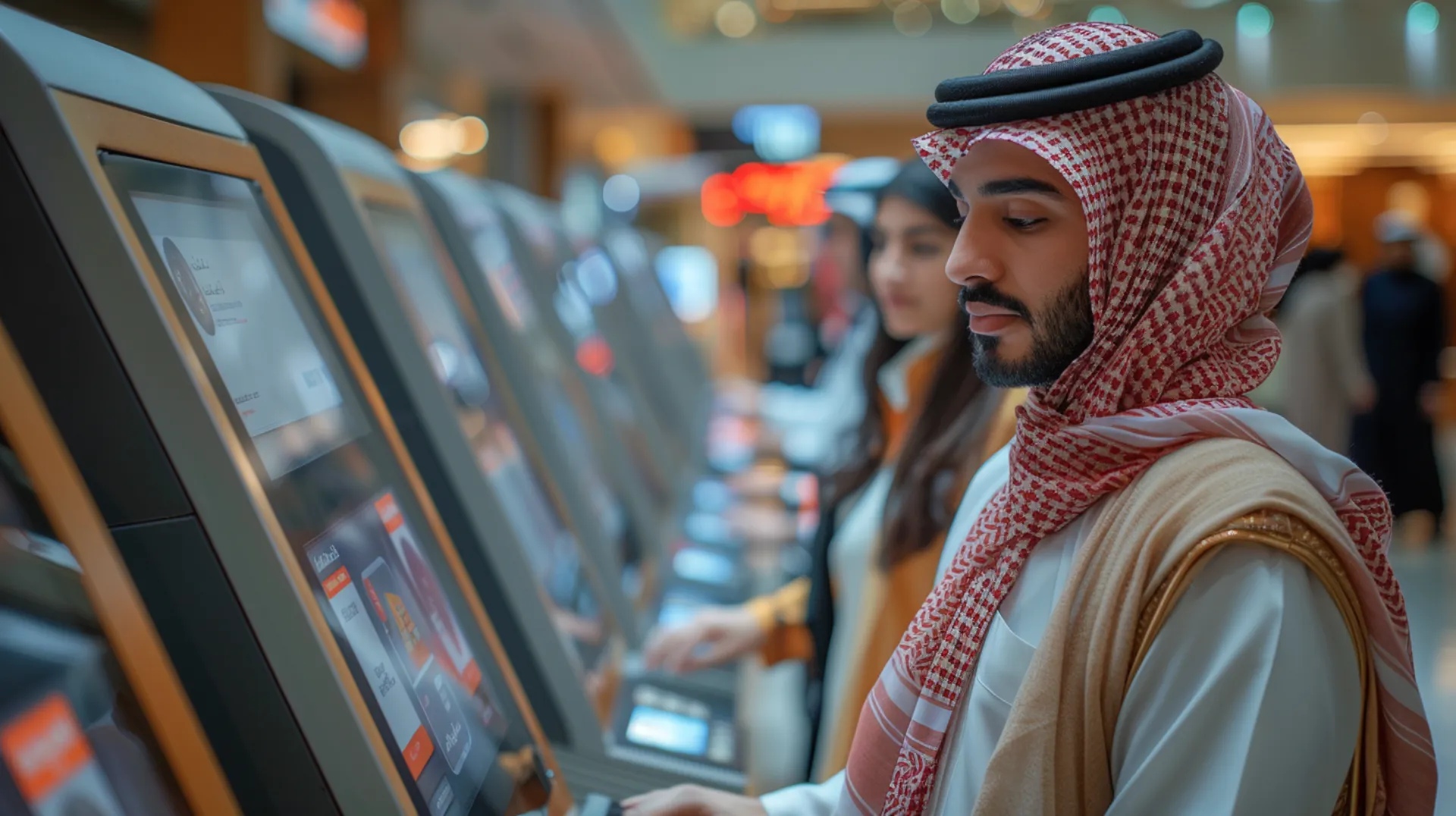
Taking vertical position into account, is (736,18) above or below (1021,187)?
above

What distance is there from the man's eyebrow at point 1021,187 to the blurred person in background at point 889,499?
703 mm

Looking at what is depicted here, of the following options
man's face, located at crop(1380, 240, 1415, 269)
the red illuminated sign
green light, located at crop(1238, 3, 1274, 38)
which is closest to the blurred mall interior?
man's face, located at crop(1380, 240, 1415, 269)

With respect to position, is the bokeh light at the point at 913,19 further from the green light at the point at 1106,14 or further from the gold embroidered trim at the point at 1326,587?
the gold embroidered trim at the point at 1326,587

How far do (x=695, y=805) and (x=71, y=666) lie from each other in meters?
0.65

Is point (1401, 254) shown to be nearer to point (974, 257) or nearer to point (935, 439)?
point (935, 439)

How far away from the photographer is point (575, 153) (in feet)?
41.1

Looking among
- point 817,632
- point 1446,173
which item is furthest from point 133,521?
point 1446,173

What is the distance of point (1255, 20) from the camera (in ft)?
34.3

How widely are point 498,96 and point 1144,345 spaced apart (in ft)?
29.7

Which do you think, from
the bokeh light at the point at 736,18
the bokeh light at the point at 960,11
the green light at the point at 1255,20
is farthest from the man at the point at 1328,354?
the bokeh light at the point at 736,18

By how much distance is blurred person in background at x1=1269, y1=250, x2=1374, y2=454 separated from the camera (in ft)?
23.0

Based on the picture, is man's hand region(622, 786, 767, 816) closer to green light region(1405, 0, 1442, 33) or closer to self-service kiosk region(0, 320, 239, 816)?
self-service kiosk region(0, 320, 239, 816)

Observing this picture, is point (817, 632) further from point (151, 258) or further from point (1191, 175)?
point (151, 258)

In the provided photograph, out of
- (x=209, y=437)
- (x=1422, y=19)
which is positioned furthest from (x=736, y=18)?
(x=209, y=437)
